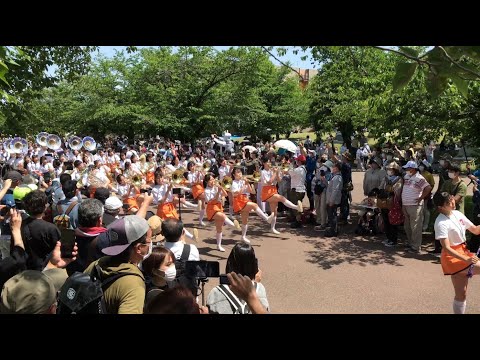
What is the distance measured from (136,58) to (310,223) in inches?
742

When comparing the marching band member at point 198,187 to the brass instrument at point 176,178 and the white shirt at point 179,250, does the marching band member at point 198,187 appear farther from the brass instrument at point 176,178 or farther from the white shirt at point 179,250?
the white shirt at point 179,250

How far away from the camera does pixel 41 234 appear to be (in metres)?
4.15

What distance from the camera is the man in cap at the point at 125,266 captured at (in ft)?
8.15

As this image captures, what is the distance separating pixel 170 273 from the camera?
359cm

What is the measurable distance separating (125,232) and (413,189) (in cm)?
687

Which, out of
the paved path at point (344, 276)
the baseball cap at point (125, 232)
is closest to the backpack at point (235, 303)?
the baseball cap at point (125, 232)

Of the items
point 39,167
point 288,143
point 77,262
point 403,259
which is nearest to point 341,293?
point 403,259

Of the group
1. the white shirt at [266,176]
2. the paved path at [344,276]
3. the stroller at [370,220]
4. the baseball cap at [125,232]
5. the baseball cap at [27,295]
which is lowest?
the paved path at [344,276]

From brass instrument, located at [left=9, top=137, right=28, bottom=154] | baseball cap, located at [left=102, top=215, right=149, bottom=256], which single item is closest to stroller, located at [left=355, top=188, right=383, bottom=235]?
baseball cap, located at [left=102, top=215, right=149, bottom=256]

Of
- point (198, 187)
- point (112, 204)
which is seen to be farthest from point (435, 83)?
point (198, 187)

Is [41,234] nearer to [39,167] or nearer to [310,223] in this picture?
[310,223]

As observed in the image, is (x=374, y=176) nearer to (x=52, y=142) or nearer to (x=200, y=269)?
(x=200, y=269)

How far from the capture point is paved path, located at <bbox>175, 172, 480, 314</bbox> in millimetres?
5922

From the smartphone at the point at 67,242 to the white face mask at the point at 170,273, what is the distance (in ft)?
6.11
